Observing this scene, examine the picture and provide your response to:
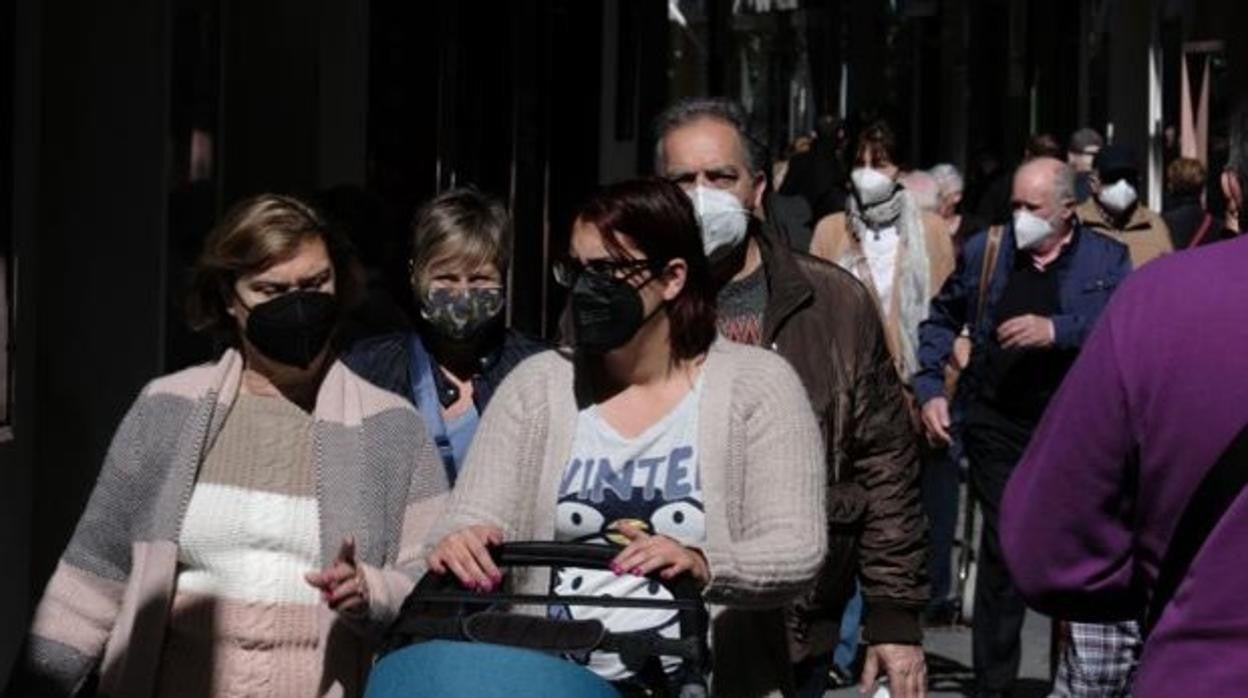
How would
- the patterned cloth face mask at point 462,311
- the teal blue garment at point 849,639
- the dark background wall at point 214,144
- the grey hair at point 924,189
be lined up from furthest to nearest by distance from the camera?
1. the grey hair at point 924,189
2. the teal blue garment at point 849,639
3. the dark background wall at point 214,144
4. the patterned cloth face mask at point 462,311

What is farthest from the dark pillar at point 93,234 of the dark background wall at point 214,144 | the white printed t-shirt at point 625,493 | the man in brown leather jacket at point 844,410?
the white printed t-shirt at point 625,493

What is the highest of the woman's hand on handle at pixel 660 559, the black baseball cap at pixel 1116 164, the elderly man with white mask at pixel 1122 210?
the black baseball cap at pixel 1116 164

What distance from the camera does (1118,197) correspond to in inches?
524

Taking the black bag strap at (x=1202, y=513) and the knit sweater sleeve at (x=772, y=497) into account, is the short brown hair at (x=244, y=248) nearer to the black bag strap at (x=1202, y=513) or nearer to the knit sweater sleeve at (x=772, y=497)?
the knit sweater sleeve at (x=772, y=497)

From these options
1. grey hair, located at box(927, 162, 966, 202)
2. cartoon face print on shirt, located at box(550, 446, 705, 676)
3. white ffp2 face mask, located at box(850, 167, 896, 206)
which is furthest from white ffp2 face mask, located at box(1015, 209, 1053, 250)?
grey hair, located at box(927, 162, 966, 202)

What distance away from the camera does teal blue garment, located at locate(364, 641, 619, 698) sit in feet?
14.8

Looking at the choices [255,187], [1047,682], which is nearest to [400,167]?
[255,187]

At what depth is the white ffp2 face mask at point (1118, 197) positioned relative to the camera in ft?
43.6

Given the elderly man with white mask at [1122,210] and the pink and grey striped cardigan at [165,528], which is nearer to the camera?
the pink and grey striped cardigan at [165,528]

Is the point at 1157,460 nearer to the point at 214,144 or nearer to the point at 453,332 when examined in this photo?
the point at 453,332

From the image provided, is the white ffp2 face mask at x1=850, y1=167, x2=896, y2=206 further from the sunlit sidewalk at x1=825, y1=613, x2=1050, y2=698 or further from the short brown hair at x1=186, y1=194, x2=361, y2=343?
the short brown hair at x1=186, y1=194, x2=361, y2=343

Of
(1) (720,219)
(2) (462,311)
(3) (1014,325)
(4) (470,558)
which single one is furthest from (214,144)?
(4) (470,558)

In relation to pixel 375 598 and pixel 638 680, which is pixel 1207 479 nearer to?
pixel 638 680

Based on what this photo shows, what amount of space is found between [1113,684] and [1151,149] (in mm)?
18872
